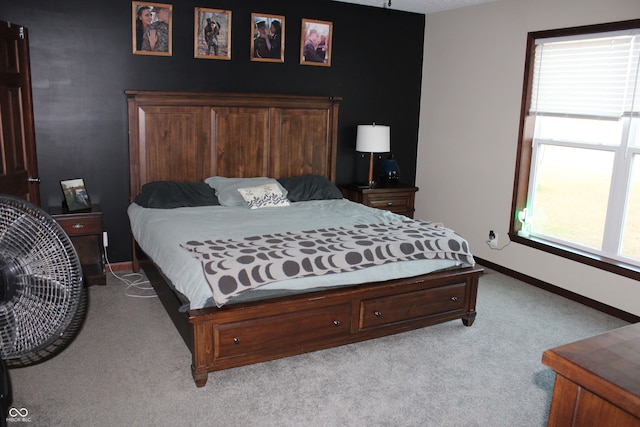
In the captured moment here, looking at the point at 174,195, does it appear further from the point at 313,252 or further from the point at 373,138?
the point at 373,138

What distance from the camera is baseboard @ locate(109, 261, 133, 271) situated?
461 cm

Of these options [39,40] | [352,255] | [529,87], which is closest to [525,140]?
[529,87]

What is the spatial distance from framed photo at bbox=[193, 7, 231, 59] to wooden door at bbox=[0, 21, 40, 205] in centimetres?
128

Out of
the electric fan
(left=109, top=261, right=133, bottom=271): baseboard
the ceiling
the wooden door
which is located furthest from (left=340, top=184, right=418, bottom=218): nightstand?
the electric fan

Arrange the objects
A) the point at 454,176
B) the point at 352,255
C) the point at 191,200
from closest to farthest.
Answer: the point at 352,255, the point at 191,200, the point at 454,176

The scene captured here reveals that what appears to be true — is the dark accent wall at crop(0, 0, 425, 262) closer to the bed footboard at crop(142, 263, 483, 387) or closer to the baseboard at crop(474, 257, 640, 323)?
the bed footboard at crop(142, 263, 483, 387)

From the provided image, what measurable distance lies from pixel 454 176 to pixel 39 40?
3786 millimetres

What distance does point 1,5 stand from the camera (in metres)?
3.87

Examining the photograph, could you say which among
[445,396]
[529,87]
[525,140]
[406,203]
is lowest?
[445,396]

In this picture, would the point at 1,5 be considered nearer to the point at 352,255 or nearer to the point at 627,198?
the point at 352,255

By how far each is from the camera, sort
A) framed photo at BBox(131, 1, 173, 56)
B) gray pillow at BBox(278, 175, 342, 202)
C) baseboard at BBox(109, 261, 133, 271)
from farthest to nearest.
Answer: gray pillow at BBox(278, 175, 342, 202)
baseboard at BBox(109, 261, 133, 271)
framed photo at BBox(131, 1, 173, 56)

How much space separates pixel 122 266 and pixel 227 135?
1.43m

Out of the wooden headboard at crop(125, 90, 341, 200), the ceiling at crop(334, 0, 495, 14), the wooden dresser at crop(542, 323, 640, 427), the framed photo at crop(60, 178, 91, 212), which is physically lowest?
the framed photo at crop(60, 178, 91, 212)

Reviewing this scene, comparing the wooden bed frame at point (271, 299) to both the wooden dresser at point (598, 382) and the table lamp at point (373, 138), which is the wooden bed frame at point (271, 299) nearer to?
the table lamp at point (373, 138)
